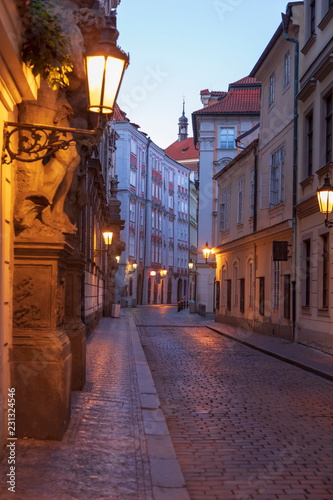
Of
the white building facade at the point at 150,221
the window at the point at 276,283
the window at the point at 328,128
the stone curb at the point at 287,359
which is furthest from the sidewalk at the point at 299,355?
the white building facade at the point at 150,221

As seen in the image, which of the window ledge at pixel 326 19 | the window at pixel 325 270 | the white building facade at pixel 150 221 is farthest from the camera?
the white building facade at pixel 150 221

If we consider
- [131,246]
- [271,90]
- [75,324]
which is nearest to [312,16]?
[271,90]

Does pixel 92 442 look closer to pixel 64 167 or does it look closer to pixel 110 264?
pixel 64 167

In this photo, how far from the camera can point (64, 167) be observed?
744cm

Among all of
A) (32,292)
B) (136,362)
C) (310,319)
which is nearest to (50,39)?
(32,292)

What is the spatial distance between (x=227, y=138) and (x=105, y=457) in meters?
46.1

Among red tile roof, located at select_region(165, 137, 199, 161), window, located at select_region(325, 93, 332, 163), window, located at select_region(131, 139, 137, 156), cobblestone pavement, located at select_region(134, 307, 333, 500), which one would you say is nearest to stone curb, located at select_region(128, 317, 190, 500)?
cobblestone pavement, located at select_region(134, 307, 333, 500)

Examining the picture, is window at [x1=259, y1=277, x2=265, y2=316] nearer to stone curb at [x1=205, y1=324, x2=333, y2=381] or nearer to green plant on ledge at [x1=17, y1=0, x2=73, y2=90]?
stone curb at [x1=205, y1=324, x2=333, y2=381]

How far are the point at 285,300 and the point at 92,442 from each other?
1645 centimetres

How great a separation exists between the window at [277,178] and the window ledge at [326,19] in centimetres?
565

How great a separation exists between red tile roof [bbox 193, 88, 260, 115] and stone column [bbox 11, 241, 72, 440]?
143 feet

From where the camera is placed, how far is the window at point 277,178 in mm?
23953

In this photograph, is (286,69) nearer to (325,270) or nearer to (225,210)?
(325,270)

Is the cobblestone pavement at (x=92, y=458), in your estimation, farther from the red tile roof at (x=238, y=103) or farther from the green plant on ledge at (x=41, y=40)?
the red tile roof at (x=238, y=103)
